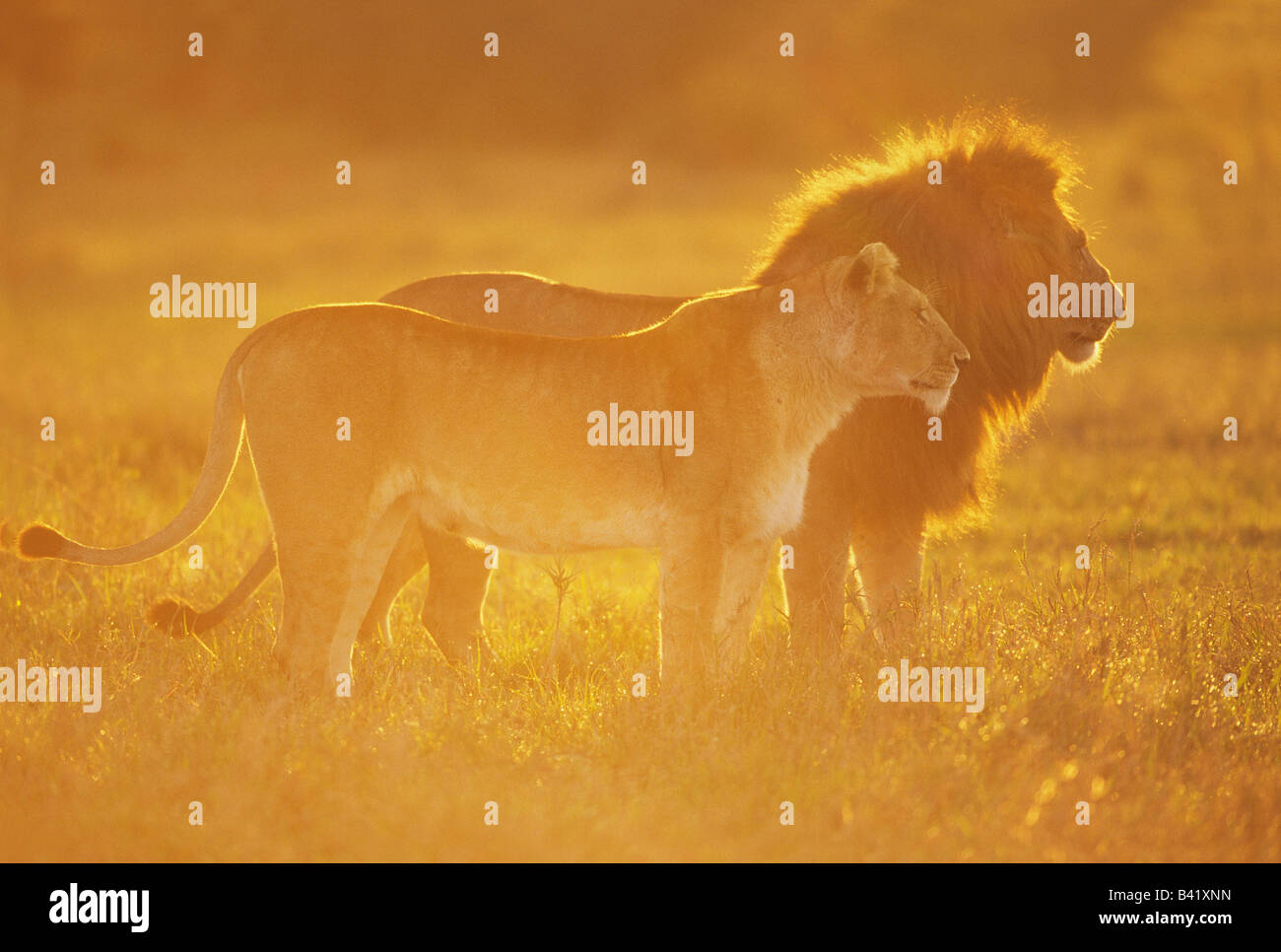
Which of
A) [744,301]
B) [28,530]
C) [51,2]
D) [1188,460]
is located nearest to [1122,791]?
[744,301]

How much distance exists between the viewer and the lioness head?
534 centimetres

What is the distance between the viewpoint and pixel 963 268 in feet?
20.3

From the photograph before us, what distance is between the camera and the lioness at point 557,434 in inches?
205

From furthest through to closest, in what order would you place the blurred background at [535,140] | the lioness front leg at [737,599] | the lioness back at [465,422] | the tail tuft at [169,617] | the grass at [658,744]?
the blurred background at [535,140]
the tail tuft at [169,617]
the lioness front leg at [737,599]
the lioness back at [465,422]
the grass at [658,744]

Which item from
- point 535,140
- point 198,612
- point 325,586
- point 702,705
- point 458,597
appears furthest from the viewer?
point 535,140

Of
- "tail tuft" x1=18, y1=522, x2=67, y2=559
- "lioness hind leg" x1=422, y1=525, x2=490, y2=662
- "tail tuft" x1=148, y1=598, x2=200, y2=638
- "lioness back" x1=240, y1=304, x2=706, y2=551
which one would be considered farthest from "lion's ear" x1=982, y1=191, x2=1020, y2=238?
"tail tuft" x1=18, y1=522, x2=67, y2=559

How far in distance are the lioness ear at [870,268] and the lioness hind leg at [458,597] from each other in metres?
2.02

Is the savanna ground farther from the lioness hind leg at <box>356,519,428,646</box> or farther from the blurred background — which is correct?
the blurred background

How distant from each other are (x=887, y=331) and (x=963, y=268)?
100 centimetres

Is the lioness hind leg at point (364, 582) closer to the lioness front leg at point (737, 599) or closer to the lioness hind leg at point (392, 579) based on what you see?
the lioness hind leg at point (392, 579)

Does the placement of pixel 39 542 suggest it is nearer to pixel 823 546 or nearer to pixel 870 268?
pixel 823 546

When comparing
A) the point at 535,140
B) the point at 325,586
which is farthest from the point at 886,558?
the point at 535,140

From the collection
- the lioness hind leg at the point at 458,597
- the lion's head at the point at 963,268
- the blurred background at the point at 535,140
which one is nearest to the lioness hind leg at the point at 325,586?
the lioness hind leg at the point at 458,597

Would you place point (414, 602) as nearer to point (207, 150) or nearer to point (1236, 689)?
point (1236, 689)
